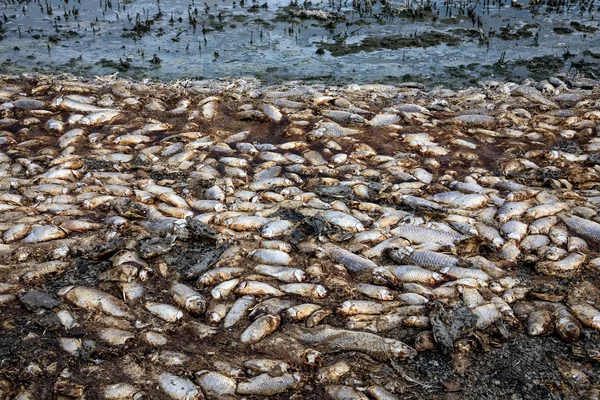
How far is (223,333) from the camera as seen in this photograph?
5.20m

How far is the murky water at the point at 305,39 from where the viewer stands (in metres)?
→ 14.4

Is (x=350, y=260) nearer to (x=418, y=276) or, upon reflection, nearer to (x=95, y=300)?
(x=418, y=276)

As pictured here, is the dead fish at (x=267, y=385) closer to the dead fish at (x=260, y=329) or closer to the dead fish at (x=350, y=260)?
the dead fish at (x=260, y=329)

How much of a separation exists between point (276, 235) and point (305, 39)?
11.2 m

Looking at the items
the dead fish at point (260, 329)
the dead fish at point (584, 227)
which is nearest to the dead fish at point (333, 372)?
the dead fish at point (260, 329)

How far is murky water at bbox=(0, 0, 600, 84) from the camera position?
14.4 meters

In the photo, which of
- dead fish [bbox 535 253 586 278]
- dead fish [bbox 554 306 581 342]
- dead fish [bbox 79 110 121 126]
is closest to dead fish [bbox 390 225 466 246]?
dead fish [bbox 535 253 586 278]

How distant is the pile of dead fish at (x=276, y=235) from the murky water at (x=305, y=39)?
163 inches

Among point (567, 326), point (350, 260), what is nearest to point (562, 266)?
point (567, 326)

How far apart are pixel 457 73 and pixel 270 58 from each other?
4.99 m

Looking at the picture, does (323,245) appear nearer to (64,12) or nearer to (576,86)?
(576,86)

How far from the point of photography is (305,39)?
646 inches

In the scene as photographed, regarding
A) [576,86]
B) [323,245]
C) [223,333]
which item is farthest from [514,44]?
[223,333]

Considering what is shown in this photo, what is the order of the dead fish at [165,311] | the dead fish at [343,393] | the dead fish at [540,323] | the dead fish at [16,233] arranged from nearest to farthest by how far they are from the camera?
the dead fish at [343,393]
the dead fish at [540,323]
the dead fish at [165,311]
the dead fish at [16,233]
